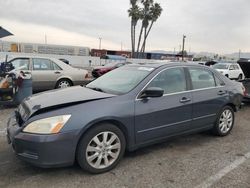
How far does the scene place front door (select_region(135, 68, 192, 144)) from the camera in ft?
12.6

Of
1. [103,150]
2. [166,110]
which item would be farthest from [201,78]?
[103,150]

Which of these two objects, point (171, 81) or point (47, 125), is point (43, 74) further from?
point (47, 125)

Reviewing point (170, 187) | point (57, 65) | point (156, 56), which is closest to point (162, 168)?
point (170, 187)

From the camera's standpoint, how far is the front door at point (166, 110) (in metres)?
3.86

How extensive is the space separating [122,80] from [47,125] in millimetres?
1577

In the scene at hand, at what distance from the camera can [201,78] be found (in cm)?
489

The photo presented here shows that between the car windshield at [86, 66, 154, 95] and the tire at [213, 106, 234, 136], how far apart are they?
71.0 inches

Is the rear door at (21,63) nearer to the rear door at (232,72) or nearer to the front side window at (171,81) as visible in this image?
the front side window at (171,81)

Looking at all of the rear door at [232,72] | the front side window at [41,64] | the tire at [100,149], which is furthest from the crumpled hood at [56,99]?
the rear door at [232,72]

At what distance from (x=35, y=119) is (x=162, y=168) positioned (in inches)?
71.2

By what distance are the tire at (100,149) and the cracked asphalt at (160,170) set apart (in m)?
0.12

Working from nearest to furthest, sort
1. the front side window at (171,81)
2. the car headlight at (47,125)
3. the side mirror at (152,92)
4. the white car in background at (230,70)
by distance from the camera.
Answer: the car headlight at (47,125) < the side mirror at (152,92) < the front side window at (171,81) < the white car in background at (230,70)

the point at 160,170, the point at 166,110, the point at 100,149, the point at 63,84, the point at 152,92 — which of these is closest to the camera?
the point at 100,149

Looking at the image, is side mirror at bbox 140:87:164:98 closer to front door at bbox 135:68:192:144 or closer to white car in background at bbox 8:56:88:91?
front door at bbox 135:68:192:144
